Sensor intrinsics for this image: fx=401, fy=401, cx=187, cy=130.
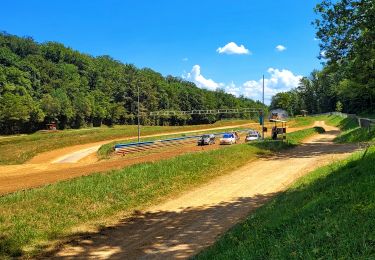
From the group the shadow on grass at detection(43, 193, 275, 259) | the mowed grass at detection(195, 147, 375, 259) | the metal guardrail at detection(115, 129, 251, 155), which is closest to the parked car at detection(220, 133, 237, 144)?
the metal guardrail at detection(115, 129, 251, 155)

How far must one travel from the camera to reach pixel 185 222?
1493 centimetres

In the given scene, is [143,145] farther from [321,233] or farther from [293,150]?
[321,233]

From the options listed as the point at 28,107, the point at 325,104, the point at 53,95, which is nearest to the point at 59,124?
the point at 53,95

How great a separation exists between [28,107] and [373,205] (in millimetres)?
109729

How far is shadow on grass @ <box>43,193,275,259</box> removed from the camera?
11820 millimetres

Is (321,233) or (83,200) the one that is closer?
(321,233)

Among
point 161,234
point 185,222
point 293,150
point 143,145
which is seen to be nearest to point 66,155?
point 143,145

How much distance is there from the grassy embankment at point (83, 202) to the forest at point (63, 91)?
88.3m

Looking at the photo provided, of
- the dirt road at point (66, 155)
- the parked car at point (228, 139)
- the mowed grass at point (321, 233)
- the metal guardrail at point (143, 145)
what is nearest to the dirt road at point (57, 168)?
the dirt road at point (66, 155)

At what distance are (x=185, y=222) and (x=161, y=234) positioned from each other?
64.1 inches

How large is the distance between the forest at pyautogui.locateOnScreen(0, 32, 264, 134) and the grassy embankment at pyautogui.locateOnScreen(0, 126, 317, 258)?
290 ft

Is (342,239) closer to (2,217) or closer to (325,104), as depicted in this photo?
(2,217)

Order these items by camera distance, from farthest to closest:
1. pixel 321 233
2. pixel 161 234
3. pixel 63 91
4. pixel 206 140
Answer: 1. pixel 63 91
2. pixel 206 140
3. pixel 161 234
4. pixel 321 233

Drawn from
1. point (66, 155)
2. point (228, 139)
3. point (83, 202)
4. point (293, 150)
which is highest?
point (228, 139)
